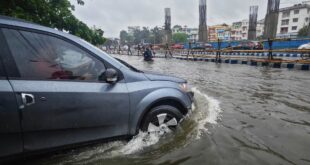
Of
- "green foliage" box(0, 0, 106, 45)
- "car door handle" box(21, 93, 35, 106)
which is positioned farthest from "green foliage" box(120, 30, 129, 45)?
"car door handle" box(21, 93, 35, 106)

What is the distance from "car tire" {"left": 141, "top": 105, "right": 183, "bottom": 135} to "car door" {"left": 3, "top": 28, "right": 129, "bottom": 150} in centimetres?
→ 36

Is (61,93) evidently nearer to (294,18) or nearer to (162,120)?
(162,120)

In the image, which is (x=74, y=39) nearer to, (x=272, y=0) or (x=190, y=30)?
(x=272, y=0)

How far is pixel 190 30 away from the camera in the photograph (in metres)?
143

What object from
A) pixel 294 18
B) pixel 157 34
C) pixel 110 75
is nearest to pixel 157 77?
pixel 110 75

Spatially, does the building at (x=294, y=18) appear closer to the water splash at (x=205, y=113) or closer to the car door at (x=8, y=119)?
the water splash at (x=205, y=113)

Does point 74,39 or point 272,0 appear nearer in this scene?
point 74,39

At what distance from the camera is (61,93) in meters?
2.35

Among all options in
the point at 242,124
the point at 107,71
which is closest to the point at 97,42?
the point at 107,71

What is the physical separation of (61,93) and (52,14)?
3.97 meters

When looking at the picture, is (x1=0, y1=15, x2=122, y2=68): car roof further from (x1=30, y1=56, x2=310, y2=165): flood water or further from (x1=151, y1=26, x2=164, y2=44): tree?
(x1=151, y1=26, x2=164, y2=44): tree

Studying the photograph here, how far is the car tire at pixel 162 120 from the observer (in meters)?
3.09

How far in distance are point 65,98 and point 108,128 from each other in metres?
0.66

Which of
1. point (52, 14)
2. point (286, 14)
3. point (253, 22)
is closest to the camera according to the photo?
point (52, 14)
